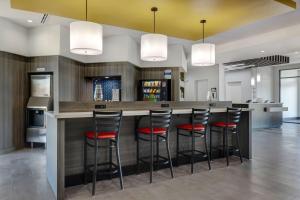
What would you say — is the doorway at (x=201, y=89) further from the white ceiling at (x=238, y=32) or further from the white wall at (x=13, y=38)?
the white wall at (x=13, y=38)

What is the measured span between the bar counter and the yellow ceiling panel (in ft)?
5.72

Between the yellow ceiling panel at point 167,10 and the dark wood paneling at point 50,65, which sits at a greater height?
the yellow ceiling panel at point 167,10

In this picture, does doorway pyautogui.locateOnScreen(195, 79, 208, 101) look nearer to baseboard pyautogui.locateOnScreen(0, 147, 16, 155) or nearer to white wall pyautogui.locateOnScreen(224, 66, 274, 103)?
white wall pyautogui.locateOnScreen(224, 66, 274, 103)

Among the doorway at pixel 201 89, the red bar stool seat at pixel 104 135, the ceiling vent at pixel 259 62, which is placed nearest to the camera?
the red bar stool seat at pixel 104 135

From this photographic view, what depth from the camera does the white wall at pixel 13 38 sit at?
516 cm

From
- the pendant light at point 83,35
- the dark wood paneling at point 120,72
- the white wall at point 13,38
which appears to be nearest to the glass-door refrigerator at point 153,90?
the dark wood paneling at point 120,72

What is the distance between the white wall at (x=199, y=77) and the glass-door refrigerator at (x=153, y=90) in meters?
4.76

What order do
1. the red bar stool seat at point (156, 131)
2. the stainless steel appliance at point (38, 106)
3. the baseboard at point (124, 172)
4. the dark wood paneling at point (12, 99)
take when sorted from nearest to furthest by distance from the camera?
the baseboard at point (124, 172)
the red bar stool seat at point (156, 131)
the dark wood paneling at point (12, 99)
the stainless steel appliance at point (38, 106)

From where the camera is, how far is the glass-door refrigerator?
7324 millimetres

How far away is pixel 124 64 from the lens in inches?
259

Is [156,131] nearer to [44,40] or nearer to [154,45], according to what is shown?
[154,45]

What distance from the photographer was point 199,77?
40.1 ft

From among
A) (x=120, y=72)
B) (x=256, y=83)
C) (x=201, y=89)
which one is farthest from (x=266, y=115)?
(x=120, y=72)

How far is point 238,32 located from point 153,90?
10.4 feet
